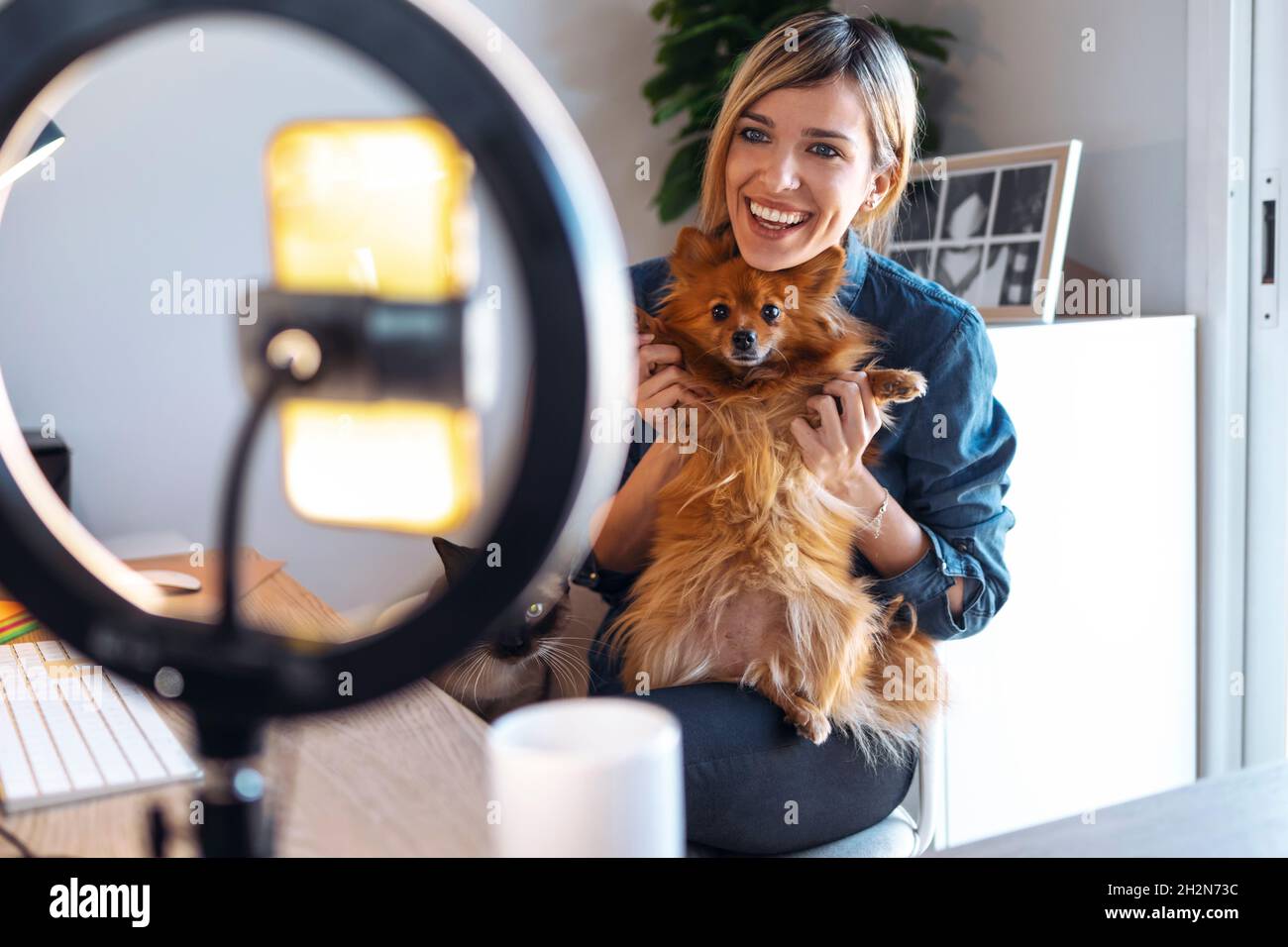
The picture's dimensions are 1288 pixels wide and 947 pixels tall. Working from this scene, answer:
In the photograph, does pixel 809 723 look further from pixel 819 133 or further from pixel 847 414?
pixel 819 133

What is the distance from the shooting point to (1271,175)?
82.2 inches

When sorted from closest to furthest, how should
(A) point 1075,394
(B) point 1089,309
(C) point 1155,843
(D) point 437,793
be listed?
(C) point 1155,843 → (D) point 437,793 → (A) point 1075,394 → (B) point 1089,309

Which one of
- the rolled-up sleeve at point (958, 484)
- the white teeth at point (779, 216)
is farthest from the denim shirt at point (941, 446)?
the white teeth at point (779, 216)

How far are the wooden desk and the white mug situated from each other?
0.63 ft

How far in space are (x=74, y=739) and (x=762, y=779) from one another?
2.38 ft

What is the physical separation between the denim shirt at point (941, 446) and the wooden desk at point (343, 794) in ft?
2.56

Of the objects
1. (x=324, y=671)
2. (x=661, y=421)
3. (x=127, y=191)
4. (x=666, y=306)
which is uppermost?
(x=127, y=191)

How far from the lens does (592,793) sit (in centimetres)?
43

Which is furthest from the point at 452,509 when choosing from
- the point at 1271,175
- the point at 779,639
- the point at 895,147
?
the point at 1271,175

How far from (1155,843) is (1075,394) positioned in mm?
1545

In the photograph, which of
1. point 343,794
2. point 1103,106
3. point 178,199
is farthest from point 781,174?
point 178,199

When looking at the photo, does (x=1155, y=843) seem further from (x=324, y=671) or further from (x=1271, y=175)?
(x=1271, y=175)

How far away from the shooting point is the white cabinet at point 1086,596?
6.30 ft

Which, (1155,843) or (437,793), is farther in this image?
(437,793)
